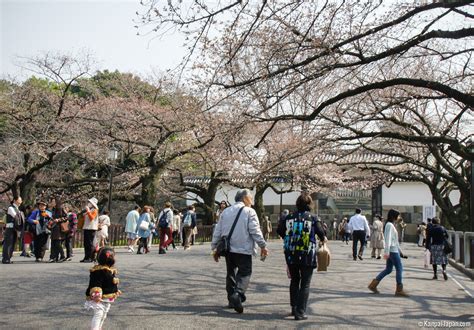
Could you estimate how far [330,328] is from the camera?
6188 millimetres

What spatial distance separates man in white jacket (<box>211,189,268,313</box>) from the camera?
23.2 feet

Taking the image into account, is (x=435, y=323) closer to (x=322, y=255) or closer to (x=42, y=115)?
(x=322, y=255)

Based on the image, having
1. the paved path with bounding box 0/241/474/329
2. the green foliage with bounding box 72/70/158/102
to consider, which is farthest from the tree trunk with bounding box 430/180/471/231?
the green foliage with bounding box 72/70/158/102

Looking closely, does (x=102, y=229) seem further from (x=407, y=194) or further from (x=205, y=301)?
(x=407, y=194)

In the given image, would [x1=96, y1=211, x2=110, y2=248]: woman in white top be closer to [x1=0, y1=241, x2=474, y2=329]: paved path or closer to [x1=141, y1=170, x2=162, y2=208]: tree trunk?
[x1=0, y1=241, x2=474, y2=329]: paved path

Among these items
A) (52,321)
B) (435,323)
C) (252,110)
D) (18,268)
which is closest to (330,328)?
(435,323)

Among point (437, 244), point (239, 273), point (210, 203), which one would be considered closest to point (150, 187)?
point (210, 203)

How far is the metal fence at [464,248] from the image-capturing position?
1434 centimetres

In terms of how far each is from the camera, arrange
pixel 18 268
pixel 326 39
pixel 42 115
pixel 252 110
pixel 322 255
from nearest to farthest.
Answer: pixel 322 255 < pixel 326 39 < pixel 18 268 < pixel 252 110 < pixel 42 115

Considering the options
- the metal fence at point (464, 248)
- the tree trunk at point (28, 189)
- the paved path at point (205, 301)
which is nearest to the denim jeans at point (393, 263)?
the paved path at point (205, 301)

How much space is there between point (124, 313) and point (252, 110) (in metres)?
6.87

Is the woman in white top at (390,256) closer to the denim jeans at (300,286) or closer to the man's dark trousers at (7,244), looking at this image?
the denim jeans at (300,286)

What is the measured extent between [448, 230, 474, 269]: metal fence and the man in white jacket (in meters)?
9.15

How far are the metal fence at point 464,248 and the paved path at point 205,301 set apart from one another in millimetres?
2442
